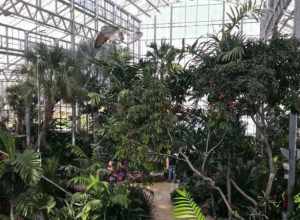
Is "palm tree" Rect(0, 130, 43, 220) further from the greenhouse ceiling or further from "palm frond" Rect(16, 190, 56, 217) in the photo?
the greenhouse ceiling

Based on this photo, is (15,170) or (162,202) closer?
(15,170)

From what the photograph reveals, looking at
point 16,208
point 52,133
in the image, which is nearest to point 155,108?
point 16,208

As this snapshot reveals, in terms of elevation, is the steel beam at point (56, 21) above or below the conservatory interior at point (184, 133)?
above

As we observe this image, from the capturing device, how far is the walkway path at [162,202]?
6.16 meters

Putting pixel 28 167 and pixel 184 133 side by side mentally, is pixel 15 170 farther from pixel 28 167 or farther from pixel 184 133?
pixel 184 133

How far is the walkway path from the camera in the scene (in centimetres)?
616

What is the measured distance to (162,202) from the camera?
275 inches

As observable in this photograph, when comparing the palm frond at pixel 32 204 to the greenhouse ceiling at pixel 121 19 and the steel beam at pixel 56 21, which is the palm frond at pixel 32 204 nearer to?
the steel beam at pixel 56 21

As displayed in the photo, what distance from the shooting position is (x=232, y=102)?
3.77 meters

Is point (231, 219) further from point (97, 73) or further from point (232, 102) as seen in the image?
point (97, 73)

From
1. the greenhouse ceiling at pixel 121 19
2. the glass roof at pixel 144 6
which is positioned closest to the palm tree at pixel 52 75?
the greenhouse ceiling at pixel 121 19

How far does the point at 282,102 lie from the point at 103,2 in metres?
14.6

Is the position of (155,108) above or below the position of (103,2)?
below

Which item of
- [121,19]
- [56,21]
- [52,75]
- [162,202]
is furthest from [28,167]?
[121,19]
